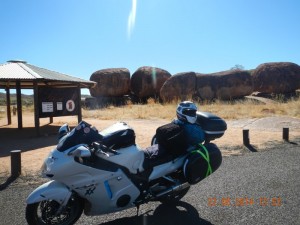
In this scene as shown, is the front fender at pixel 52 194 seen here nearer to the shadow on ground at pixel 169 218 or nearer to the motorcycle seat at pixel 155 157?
the shadow on ground at pixel 169 218

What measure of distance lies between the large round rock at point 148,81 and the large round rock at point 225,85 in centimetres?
543

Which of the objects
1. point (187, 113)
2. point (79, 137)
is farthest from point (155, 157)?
point (79, 137)

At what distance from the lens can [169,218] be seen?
4.14 meters

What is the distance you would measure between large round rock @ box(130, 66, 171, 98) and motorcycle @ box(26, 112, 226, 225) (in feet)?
80.2

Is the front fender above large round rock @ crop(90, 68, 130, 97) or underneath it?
underneath

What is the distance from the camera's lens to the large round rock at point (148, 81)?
2862cm

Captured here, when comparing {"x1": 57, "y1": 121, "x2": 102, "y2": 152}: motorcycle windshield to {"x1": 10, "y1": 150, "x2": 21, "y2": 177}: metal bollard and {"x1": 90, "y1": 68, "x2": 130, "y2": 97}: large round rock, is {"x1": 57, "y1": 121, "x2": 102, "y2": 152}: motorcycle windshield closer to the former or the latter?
{"x1": 10, "y1": 150, "x2": 21, "y2": 177}: metal bollard

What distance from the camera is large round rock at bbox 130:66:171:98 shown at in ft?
93.9

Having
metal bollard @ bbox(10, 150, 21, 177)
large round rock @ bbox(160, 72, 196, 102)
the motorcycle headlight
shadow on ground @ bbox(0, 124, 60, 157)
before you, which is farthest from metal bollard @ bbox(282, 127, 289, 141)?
large round rock @ bbox(160, 72, 196, 102)

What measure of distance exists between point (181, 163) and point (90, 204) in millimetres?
1307

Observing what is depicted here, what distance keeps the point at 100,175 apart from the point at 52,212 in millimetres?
697

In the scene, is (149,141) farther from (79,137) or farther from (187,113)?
(79,137)

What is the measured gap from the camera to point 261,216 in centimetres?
410

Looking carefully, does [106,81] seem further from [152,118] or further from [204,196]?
[204,196]
